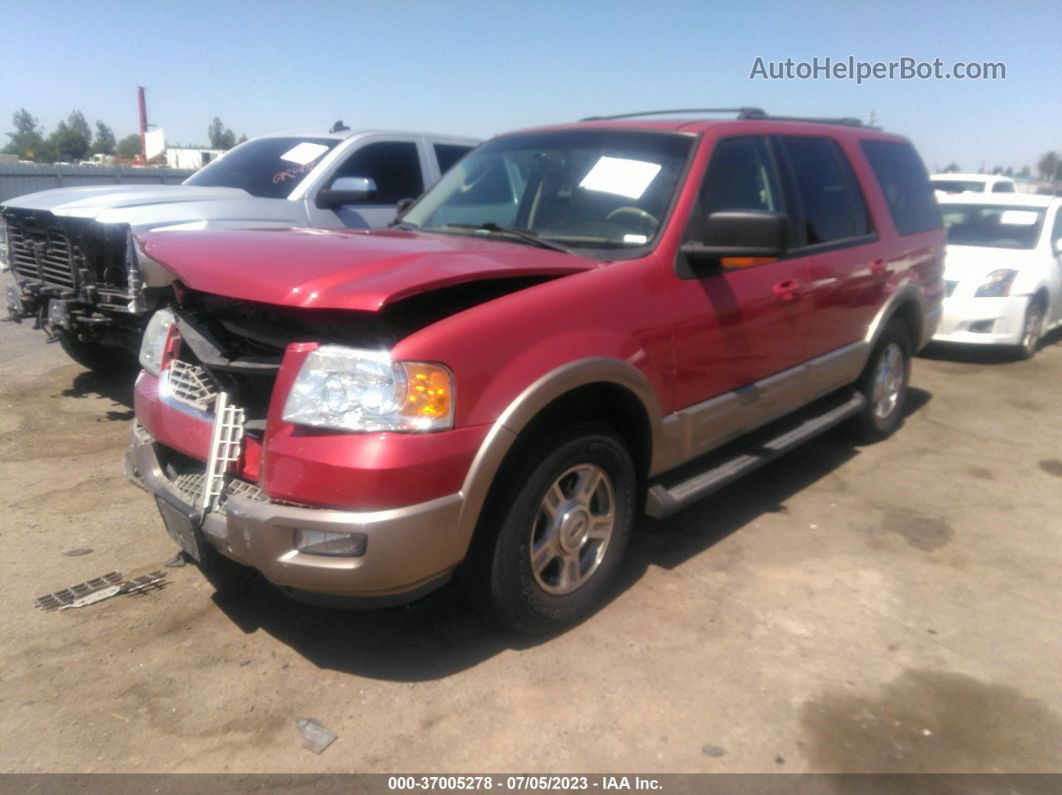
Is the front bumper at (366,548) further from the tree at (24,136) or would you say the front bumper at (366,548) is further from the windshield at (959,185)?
the tree at (24,136)

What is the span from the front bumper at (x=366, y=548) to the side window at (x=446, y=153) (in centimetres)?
501

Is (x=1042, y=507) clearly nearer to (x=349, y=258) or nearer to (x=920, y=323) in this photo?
(x=920, y=323)

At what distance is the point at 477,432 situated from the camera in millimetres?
2664

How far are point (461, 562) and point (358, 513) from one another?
0.52m

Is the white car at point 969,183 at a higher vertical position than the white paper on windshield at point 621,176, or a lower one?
higher

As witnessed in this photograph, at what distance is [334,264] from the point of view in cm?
279

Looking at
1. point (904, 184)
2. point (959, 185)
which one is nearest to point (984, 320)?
point (904, 184)

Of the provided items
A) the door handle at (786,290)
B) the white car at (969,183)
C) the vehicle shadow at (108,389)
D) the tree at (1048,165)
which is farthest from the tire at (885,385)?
Result: the tree at (1048,165)

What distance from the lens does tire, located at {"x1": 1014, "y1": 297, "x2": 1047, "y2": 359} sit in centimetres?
815

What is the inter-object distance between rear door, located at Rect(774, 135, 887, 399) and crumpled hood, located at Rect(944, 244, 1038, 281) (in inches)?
144

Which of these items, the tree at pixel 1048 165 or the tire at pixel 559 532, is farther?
the tree at pixel 1048 165

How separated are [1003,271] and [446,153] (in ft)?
17.8

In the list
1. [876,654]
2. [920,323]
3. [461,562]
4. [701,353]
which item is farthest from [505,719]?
[920,323]

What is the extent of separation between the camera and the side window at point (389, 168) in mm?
6586
